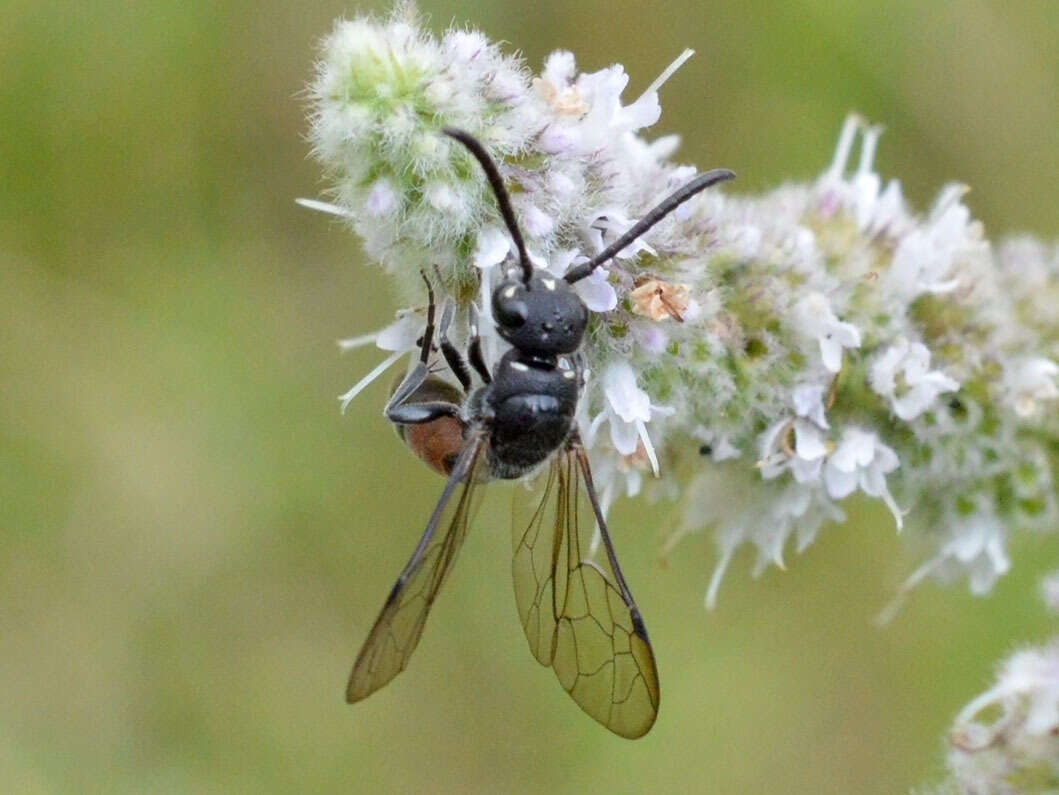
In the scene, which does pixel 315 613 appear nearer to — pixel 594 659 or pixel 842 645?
pixel 842 645

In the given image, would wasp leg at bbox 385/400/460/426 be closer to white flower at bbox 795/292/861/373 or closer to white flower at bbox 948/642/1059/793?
white flower at bbox 795/292/861/373

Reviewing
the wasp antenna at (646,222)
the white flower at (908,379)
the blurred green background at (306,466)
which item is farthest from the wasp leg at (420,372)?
the blurred green background at (306,466)

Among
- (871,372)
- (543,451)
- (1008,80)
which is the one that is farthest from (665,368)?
(1008,80)

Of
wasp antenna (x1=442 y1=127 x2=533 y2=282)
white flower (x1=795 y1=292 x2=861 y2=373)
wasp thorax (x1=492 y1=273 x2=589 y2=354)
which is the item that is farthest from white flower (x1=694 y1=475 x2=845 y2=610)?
wasp antenna (x1=442 y1=127 x2=533 y2=282)

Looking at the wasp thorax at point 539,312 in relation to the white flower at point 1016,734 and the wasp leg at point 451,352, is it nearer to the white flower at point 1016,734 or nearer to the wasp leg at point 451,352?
the wasp leg at point 451,352

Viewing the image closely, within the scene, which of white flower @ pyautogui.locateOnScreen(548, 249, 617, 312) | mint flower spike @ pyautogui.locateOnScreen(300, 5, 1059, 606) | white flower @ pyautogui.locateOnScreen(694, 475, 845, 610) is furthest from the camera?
white flower @ pyautogui.locateOnScreen(694, 475, 845, 610)

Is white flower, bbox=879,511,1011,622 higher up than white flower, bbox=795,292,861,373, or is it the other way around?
white flower, bbox=795,292,861,373
